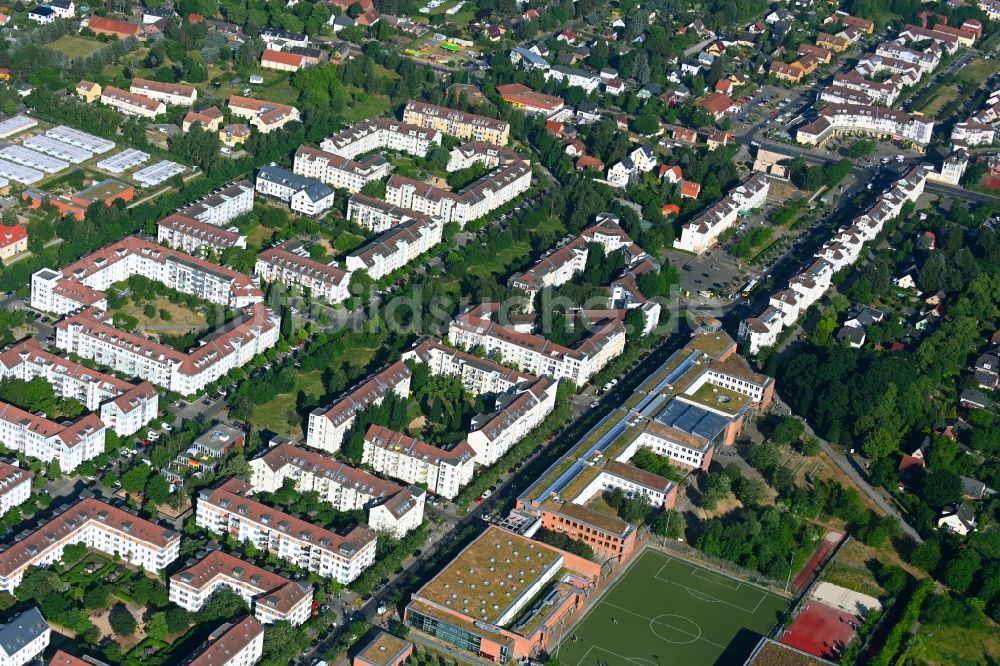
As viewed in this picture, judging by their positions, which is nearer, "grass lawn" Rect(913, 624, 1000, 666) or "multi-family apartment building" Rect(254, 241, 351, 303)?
"grass lawn" Rect(913, 624, 1000, 666)

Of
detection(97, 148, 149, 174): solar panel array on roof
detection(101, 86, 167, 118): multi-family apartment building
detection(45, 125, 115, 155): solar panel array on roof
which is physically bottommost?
detection(97, 148, 149, 174): solar panel array on roof

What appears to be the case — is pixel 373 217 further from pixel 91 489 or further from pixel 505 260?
pixel 91 489

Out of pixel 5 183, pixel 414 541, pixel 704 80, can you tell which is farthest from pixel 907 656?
pixel 704 80

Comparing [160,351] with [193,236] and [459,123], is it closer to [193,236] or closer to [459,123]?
[193,236]

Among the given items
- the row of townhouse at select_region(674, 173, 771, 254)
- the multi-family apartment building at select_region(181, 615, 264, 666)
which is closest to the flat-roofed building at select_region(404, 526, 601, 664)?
the multi-family apartment building at select_region(181, 615, 264, 666)

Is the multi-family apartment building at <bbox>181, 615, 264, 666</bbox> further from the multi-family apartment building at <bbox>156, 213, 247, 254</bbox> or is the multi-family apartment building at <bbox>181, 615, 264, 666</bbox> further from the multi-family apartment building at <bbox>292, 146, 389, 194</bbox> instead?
the multi-family apartment building at <bbox>292, 146, 389, 194</bbox>

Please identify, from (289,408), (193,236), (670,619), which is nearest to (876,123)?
(193,236)

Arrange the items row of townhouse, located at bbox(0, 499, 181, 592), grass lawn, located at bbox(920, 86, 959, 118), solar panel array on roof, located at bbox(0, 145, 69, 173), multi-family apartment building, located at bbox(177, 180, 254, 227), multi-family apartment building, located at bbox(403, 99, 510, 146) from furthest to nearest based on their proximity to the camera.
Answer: grass lawn, located at bbox(920, 86, 959, 118)
multi-family apartment building, located at bbox(403, 99, 510, 146)
solar panel array on roof, located at bbox(0, 145, 69, 173)
multi-family apartment building, located at bbox(177, 180, 254, 227)
row of townhouse, located at bbox(0, 499, 181, 592)
